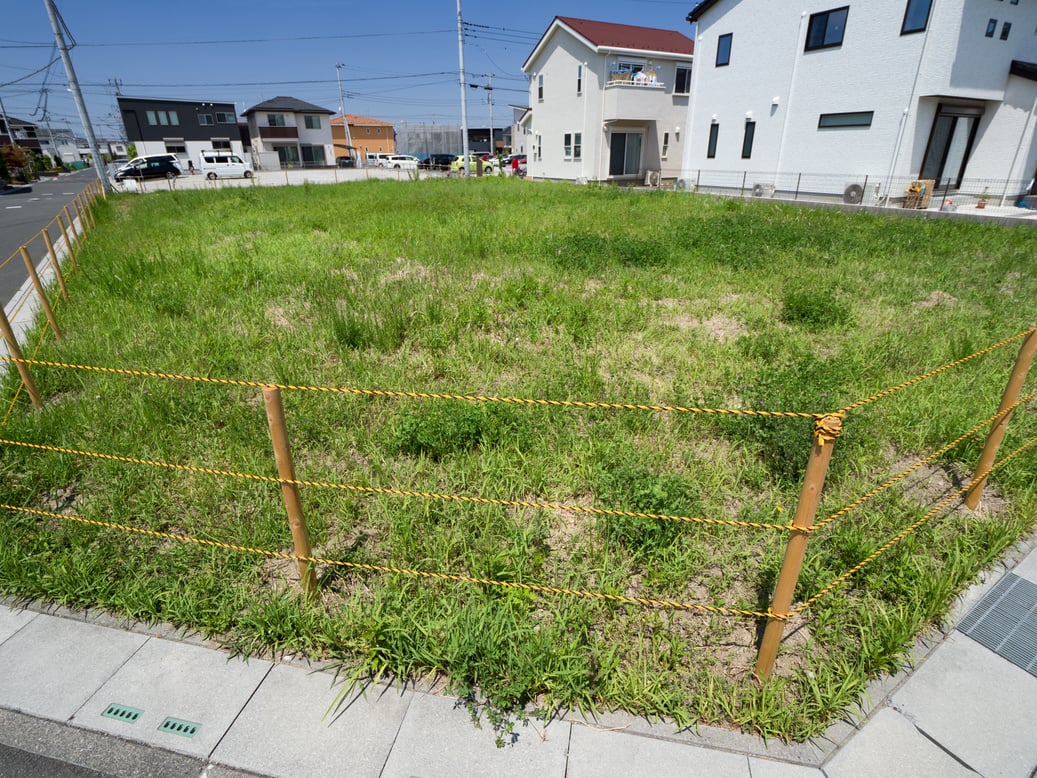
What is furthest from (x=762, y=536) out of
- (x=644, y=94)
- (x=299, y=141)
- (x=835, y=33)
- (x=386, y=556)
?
(x=299, y=141)

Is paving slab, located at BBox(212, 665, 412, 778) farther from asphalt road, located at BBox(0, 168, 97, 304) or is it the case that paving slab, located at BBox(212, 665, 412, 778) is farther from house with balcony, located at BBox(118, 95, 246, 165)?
house with balcony, located at BBox(118, 95, 246, 165)

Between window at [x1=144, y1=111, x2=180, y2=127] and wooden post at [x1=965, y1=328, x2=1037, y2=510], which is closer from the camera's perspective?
wooden post at [x1=965, y1=328, x2=1037, y2=510]

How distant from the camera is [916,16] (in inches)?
573

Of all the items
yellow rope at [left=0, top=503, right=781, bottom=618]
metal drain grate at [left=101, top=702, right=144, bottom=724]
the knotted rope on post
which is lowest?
metal drain grate at [left=101, top=702, right=144, bottom=724]

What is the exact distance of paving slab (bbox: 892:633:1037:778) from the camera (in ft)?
6.68

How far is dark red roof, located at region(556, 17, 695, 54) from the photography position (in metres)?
24.9

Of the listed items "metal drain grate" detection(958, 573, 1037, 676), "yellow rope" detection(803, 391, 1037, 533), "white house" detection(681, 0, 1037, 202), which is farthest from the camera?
"white house" detection(681, 0, 1037, 202)

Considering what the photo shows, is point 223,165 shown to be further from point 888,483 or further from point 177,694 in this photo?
point 888,483

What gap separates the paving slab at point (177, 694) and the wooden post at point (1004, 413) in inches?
159

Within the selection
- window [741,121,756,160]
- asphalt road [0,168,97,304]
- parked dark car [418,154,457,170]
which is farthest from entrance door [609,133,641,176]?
asphalt road [0,168,97,304]

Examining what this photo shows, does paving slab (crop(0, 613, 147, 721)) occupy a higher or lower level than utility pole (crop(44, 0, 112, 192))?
lower

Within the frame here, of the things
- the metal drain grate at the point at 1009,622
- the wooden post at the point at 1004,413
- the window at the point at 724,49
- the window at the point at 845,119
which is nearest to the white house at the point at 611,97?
the window at the point at 724,49

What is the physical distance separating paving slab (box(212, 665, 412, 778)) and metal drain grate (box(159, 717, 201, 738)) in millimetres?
151

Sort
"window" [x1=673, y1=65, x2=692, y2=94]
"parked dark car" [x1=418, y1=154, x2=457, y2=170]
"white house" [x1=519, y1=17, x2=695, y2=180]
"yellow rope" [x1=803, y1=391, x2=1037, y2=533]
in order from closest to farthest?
"yellow rope" [x1=803, y1=391, x2=1037, y2=533], "white house" [x1=519, y1=17, x2=695, y2=180], "window" [x1=673, y1=65, x2=692, y2=94], "parked dark car" [x1=418, y1=154, x2=457, y2=170]
